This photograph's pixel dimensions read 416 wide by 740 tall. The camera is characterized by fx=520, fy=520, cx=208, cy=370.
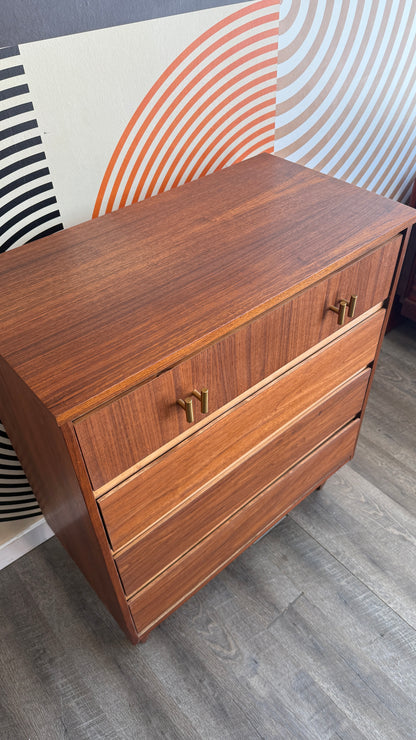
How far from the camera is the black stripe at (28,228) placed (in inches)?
38.5

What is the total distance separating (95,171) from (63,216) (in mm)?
109

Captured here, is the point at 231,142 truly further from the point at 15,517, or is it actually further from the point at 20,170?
the point at 15,517

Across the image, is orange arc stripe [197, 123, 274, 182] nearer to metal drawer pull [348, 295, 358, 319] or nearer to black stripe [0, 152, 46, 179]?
black stripe [0, 152, 46, 179]

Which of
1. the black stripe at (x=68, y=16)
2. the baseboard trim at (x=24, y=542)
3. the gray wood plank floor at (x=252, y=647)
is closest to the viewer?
the black stripe at (x=68, y=16)

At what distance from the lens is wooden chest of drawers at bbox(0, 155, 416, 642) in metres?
0.72

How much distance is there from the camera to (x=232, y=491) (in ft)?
3.47

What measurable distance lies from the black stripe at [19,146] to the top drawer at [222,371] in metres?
0.50

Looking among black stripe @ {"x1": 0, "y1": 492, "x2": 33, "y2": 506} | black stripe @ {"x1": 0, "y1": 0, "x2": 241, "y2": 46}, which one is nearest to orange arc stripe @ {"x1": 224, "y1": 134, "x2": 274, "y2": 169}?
black stripe @ {"x1": 0, "y1": 0, "x2": 241, "y2": 46}

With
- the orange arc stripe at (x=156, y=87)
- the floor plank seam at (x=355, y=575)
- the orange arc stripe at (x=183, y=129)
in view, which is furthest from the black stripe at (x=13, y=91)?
the floor plank seam at (x=355, y=575)

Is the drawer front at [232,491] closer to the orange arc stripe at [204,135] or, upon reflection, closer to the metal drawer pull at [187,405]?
the metal drawer pull at [187,405]

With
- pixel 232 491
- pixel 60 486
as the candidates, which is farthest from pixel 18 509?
pixel 232 491

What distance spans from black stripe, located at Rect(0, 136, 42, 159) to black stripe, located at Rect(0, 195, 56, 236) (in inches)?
4.0

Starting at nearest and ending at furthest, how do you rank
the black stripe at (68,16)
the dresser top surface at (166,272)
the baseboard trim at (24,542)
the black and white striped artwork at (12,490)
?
the dresser top surface at (166,272), the black stripe at (68,16), the black and white striped artwork at (12,490), the baseboard trim at (24,542)

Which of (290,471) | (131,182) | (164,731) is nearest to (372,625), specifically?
(290,471)
